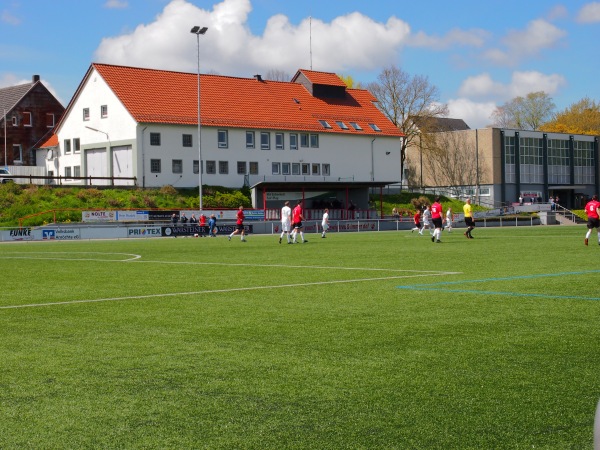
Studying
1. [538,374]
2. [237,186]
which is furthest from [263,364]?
[237,186]

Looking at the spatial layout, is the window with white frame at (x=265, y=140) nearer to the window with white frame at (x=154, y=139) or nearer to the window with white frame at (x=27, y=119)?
the window with white frame at (x=154, y=139)

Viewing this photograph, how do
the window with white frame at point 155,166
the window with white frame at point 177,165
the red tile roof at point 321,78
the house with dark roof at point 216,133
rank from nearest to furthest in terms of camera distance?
the window with white frame at point 155,166 < the house with dark roof at point 216,133 < the window with white frame at point 177,165 < the red tile roof at point 321,78

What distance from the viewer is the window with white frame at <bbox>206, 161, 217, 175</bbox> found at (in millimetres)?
74875

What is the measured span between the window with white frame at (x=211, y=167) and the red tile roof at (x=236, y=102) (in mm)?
3355

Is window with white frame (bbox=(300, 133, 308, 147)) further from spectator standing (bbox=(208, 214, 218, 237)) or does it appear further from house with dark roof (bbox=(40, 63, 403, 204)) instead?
spectator standing (bbox=(208, 214, 218, 237))

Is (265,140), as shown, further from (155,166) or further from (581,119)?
(581,119)

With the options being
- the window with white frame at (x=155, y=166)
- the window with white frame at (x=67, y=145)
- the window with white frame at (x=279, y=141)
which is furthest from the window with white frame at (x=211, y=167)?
the window with white frame at (x=67, y=145)

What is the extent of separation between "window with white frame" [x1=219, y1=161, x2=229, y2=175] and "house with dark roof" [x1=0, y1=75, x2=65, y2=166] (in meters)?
24.2

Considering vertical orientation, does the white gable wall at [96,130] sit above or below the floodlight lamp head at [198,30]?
below

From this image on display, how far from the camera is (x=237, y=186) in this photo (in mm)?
76562

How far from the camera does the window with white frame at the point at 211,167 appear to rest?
7488 centimetres

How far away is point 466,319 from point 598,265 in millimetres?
10175

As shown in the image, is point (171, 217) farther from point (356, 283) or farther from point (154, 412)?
point (154, 412)

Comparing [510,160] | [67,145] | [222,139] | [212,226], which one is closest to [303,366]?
[212,226]
